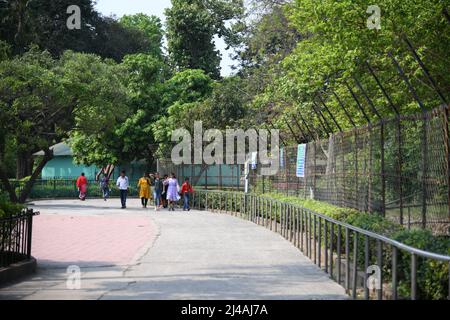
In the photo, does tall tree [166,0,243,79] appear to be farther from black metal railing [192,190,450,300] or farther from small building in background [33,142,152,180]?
black metal railing [192,190,450,300]

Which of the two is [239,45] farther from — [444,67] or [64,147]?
[444,67]

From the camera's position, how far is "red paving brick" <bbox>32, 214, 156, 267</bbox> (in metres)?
14.9

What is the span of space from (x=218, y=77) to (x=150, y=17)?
67.9 ft

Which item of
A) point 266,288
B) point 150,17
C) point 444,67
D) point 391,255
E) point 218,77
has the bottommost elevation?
point 266,288

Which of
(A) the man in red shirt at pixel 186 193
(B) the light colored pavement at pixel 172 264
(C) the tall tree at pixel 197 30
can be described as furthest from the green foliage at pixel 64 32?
(B) the light colored pavement at pixel 172 264

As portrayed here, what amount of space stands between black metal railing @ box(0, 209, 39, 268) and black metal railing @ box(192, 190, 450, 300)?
4895 mm

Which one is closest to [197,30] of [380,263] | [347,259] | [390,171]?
[390,171]

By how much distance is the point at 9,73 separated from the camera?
Result: 30.7 meters

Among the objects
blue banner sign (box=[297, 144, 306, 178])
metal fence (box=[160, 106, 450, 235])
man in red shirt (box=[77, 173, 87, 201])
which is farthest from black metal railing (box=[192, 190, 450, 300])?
man in red shirt (box=[77, 173, 87, 201])

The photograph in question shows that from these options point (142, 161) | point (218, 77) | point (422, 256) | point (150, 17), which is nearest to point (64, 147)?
point (142, 161)

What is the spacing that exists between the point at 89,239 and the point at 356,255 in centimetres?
1084

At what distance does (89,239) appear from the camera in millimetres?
19062

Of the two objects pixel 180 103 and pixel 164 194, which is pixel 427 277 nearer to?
pixel 164 194

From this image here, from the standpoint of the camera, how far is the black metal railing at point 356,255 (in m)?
7.31
